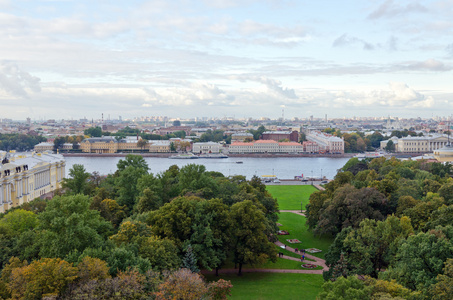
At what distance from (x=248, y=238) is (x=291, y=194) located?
1899 centimetres

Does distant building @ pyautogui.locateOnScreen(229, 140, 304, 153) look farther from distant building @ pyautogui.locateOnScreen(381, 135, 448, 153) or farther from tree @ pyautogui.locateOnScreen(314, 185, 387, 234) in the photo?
tree @ pyautogui.locateOnScreen(314, 185, 387, 234)

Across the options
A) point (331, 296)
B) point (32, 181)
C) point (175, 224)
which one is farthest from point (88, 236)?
point (32, 181)

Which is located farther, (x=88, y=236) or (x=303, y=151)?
(x=303, y=151)

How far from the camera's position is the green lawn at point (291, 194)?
91.5 ft

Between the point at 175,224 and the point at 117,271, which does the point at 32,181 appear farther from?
the point at 117,271

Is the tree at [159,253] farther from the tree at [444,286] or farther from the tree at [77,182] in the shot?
the tree at [77,182]

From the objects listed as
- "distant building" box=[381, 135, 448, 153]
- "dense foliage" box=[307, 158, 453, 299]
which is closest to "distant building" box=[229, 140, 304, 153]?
"distant building" box=[381, 135, 448, 153]

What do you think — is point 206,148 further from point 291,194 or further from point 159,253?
point 159,253

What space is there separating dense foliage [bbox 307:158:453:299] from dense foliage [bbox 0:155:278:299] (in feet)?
8.76

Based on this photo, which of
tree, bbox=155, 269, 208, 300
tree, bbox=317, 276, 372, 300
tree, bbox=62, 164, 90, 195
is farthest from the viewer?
tree, bbox=62, 164, 90, 195

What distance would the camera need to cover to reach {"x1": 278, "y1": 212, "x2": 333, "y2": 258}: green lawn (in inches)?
707

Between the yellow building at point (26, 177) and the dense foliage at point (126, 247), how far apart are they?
566 centimetres

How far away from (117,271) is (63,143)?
7901 centimetres

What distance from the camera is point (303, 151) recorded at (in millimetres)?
81688
